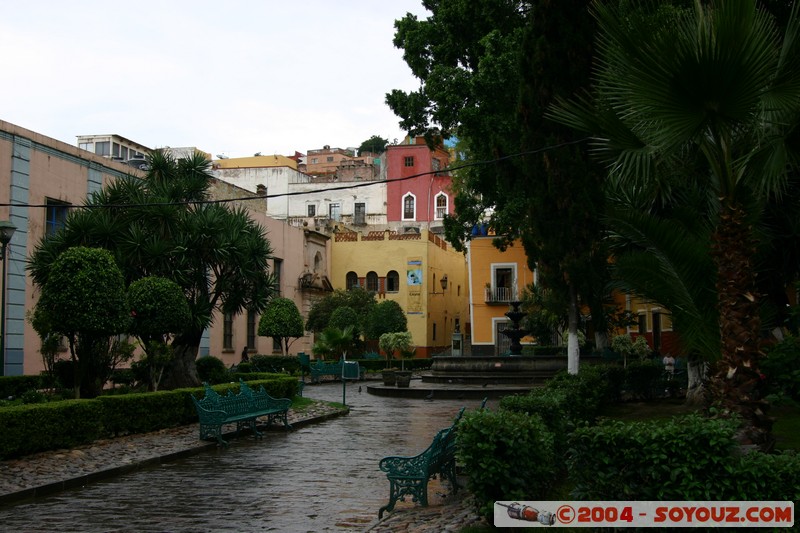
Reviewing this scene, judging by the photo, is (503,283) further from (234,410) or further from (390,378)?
(234,410)

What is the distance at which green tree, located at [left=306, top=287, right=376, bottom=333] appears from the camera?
128 feet

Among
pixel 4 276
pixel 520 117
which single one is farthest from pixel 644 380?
pixel 4 276

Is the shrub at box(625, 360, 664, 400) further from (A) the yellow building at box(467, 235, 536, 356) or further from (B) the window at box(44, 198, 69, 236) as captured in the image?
(A) the yellow building at box(467, 235, 536, 356)

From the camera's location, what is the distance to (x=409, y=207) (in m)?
54.6

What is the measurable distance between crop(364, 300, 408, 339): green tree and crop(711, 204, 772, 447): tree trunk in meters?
33.6

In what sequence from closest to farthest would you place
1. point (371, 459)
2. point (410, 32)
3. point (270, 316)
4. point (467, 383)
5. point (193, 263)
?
point (371, 459) < point (193, 263) < point (410, 32) < point (467, 383) < point (270, 316)

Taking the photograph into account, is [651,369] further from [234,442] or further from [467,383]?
[234,442]

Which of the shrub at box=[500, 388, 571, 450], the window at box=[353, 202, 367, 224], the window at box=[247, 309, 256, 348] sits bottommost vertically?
the shrub at box=[500, 388, 571, 450]

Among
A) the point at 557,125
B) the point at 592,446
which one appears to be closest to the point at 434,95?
the point at 557,125

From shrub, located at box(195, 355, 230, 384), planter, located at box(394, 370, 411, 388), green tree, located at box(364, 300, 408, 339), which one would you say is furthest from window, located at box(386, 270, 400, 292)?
shrub, located at box(195, 355, 230, 384)

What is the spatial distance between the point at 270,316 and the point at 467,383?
286 inches

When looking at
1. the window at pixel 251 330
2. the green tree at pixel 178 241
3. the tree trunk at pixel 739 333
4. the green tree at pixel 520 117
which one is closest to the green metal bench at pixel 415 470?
the tree trunk at pixel 739 333

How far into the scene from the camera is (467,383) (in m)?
24.4

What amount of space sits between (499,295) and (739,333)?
33648 millimetres
